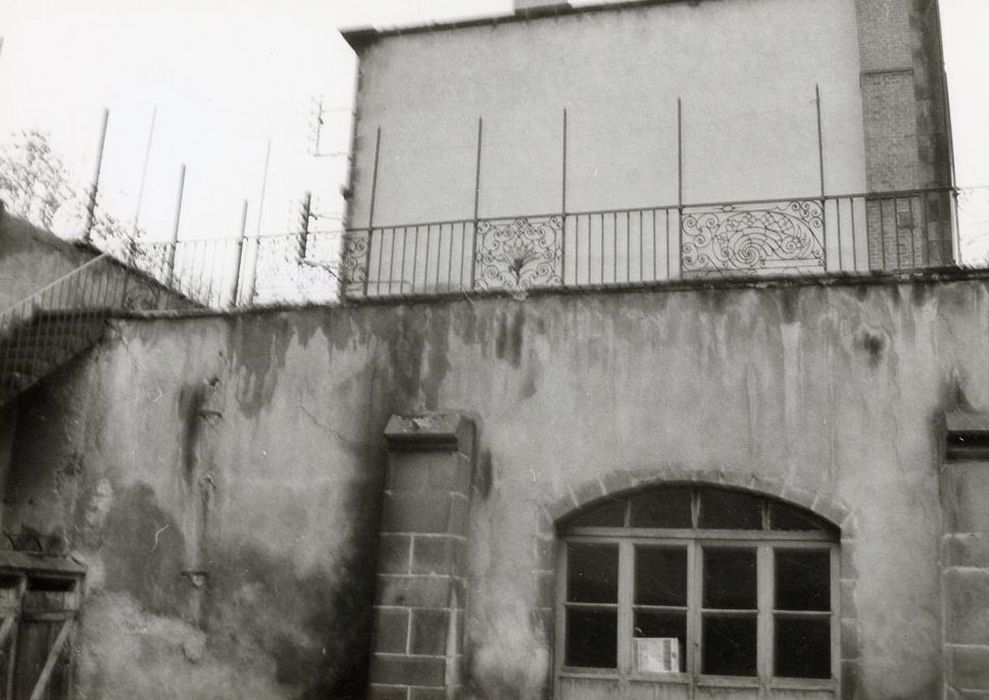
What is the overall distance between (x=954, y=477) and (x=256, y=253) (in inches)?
287

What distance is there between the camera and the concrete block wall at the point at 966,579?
8.02 meters

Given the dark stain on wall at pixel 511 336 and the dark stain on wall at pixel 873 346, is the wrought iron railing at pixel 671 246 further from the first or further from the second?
the dark stain on wall at pixel 873 346

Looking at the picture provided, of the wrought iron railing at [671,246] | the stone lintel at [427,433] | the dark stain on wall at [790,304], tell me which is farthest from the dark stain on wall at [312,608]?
the dark stain on wall at [790,304]

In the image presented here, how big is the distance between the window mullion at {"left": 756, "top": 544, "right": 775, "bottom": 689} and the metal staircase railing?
6929mm

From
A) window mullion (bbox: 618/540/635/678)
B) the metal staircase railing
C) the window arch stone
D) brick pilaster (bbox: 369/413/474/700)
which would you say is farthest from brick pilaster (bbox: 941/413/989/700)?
the metal staircase railing

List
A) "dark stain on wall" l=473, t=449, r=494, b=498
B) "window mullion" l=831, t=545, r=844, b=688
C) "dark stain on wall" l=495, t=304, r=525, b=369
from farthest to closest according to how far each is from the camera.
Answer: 1. "dark stain on wall" l=495, t=304, r=525, b=369
2. "dark stain on wall" l=473, t=449, r=494, b=498
3. "window mullion" l=831, t=545, r=844, b=688

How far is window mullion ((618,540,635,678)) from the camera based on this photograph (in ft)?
29.9

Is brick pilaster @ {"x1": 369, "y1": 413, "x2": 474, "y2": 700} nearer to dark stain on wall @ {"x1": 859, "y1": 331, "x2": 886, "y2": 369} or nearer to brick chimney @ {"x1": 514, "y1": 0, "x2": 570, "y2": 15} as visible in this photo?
dark stain on wall @ {"x1": 859, "y1": 331, "x2": 886, "y2": 369}

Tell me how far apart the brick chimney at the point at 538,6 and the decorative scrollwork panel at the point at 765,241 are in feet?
12.5

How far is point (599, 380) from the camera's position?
31.7 feet

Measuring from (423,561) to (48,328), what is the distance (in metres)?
4.87

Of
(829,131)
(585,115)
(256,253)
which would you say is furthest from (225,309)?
(829,131)

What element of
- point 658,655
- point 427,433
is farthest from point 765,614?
point 427,433

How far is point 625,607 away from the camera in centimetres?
922
